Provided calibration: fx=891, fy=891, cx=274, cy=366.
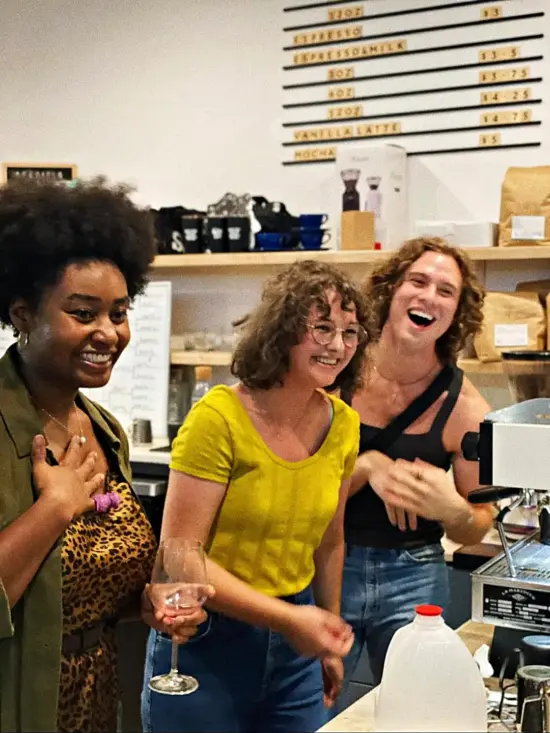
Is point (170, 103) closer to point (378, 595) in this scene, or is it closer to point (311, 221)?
point (311, 221)

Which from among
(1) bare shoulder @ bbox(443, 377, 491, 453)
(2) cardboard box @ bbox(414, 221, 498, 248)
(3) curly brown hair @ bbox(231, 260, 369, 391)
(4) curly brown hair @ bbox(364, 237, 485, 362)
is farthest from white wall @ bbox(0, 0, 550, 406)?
(3) curly brown hair @ bbox(231, 260, 369, 391)

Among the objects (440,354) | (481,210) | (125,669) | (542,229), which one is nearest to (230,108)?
(481,210)

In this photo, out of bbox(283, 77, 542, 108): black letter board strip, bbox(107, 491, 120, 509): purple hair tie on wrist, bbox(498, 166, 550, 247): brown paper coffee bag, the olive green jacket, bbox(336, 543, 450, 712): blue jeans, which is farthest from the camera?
bbox(283, 77, 542, 108): black letter board strip

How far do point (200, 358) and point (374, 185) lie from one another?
1.12 meters

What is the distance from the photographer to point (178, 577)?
151cm

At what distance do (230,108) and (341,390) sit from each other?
258 centimetres

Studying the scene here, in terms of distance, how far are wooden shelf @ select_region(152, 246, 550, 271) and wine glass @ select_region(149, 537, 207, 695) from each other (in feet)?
6.41

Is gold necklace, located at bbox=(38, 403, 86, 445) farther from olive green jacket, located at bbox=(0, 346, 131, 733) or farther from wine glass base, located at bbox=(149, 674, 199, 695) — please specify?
wine glass base, located at bbox=(149, 674, 199, 695)

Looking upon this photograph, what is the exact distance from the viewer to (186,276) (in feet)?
14.5

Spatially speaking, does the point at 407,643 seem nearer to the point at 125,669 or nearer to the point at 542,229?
the point at 125,669

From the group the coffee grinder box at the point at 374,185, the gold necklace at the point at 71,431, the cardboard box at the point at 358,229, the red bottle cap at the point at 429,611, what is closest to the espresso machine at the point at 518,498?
the red bottle cap at the point at 429,611

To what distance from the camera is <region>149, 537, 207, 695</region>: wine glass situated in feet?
4.94

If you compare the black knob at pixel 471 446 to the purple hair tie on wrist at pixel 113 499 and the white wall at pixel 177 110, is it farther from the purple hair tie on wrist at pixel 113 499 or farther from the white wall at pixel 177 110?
the white wall at pixel 177 110

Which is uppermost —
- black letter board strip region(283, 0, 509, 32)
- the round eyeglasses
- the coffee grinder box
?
black letter board strip region(283, 0, 509, 32)
